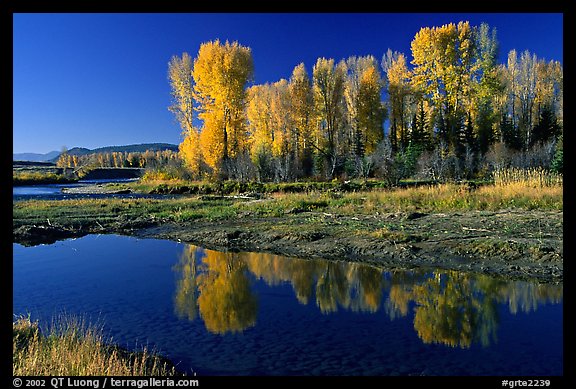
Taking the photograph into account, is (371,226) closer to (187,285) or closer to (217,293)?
(217,293)

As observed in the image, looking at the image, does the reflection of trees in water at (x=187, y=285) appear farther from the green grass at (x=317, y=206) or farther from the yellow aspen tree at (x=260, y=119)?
the yellow aspen tree at (x=260, y=119)

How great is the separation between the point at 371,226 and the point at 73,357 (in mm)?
10787

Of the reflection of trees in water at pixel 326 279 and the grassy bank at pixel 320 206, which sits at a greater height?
the grassy bank at pixel 320 206

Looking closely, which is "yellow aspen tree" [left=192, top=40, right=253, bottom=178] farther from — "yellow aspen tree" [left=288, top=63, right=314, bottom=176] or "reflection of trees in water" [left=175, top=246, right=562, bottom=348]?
"reflection of trees in water" [left=175, top=246, right=562, bottom=348]

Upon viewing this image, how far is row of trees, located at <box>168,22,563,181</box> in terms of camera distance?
109 feet

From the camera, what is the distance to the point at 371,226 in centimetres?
1448

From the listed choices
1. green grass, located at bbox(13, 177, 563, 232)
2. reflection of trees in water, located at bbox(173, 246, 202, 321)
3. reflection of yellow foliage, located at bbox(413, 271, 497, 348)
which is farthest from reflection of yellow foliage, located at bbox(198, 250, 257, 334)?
green grass, located at bbox(13, 177, 563, 232)

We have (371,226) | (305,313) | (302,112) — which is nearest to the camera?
(305,313)

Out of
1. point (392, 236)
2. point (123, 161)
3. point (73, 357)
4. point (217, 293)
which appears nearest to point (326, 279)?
point (217, 293)

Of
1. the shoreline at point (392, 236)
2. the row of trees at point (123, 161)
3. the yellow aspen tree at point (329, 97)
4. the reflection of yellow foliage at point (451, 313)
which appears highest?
the yellow aspen tree at point (329, 97)

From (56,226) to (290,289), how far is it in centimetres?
1270

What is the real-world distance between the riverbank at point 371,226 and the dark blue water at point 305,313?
3.31 ft

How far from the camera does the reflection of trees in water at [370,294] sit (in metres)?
7.13

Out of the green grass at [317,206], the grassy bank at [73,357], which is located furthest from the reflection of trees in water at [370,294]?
the green grass at [317,206]
